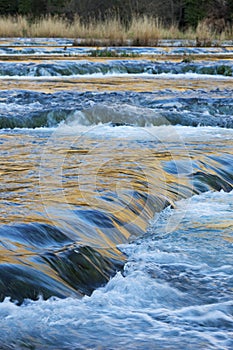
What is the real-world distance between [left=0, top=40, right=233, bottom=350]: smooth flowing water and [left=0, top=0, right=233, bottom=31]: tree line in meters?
25.3

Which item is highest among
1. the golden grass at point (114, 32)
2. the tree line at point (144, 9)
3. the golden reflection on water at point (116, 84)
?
the tree line at point (144, 9)

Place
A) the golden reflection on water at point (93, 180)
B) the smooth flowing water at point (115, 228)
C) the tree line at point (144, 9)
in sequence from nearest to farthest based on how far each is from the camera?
the smooth flowing water at point (115, 228) < the golden reflection on water at point (93, 180) < the tree line at point (144, 9)

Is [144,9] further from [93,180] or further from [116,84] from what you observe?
[93,180]

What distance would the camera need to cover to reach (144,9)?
38.3 metres

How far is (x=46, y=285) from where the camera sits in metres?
3.07

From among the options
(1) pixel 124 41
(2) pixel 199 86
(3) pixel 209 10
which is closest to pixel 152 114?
(2) pixel 199 86

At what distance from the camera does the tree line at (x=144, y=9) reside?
34031 mm

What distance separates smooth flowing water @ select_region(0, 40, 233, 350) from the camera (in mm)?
2838

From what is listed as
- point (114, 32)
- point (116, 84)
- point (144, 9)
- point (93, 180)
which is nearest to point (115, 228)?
point (93, 180)

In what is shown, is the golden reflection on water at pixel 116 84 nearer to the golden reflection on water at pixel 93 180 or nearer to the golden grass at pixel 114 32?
the golden reflection on water at pixel 93 180

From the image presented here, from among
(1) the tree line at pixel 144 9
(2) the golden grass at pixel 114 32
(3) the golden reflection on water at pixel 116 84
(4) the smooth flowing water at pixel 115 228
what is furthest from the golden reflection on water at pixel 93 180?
(1) the tree line at pixel 144 9

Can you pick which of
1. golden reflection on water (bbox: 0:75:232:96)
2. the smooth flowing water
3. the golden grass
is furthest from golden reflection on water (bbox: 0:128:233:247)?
the golden grass

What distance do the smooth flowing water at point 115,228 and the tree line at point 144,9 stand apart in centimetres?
2532

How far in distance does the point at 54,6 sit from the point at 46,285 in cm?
3830
